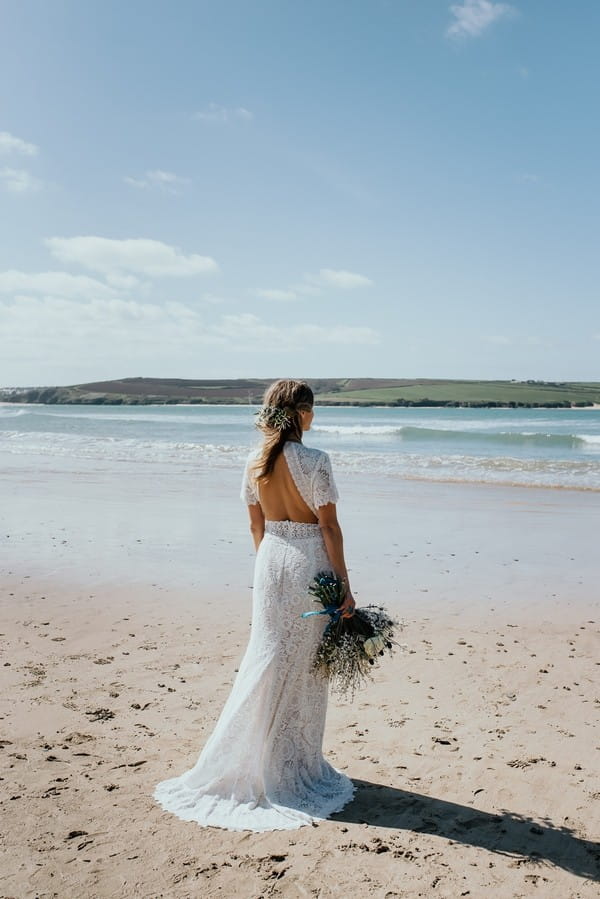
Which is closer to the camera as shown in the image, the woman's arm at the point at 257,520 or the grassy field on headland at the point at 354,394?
the woman's arm at the point at 257,520

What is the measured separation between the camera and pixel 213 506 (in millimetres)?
14539

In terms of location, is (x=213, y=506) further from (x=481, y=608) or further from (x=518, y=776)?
(x=518, y=776)

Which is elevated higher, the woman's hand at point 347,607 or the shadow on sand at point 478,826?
the woman's hand at point 347,607

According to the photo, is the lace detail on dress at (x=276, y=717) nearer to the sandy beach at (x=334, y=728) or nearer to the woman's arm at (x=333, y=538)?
the woman's arm at (x=333, y=538)

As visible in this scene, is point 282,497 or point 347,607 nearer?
point 347,607

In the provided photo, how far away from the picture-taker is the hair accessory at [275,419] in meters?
3.97

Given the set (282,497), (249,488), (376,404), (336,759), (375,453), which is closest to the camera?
(282,497)

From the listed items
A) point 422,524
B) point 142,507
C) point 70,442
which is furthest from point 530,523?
point 70,442

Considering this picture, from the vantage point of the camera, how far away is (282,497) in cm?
405

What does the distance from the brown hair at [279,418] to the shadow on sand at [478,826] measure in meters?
1.85

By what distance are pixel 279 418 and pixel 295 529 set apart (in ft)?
1.98

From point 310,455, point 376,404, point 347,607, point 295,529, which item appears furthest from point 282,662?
point 376,404

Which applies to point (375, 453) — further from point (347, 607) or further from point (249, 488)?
point (347, 607)

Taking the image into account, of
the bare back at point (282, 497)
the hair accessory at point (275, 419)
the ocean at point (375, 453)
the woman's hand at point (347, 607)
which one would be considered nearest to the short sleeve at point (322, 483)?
the bare back at point (282, 497)
